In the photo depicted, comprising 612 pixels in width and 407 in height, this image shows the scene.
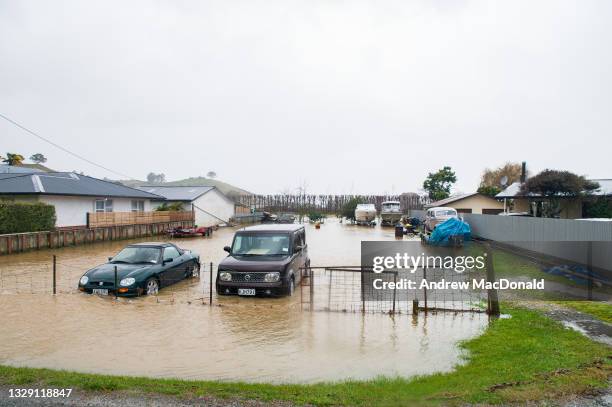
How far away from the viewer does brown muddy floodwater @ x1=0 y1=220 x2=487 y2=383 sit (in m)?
6.59

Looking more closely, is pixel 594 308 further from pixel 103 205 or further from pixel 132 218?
pixel 103 205

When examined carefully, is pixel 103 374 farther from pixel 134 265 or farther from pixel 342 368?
pixel 134 265

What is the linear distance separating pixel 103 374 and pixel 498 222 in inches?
862

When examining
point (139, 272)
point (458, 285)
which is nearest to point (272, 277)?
point (139, 272)

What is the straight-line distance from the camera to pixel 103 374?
617 cm

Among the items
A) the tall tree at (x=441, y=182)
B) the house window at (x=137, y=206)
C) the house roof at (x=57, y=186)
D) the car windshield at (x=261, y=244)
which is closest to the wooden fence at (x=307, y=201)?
the tall tree at (x=441, y=182)

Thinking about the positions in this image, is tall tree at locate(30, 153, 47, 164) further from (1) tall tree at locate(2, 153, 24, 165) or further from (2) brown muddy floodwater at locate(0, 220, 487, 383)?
(2) brown muddy floodwater at locate(0, 220, 487, 383)

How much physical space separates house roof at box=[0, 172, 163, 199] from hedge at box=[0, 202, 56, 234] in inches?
83.0

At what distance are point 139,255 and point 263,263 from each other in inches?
151

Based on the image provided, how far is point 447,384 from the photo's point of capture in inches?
219

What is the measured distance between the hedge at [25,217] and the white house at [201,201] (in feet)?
53.7

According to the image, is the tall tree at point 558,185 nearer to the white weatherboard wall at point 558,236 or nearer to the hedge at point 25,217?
the white weatherboard wall at point 558,236

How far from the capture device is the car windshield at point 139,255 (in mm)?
12398

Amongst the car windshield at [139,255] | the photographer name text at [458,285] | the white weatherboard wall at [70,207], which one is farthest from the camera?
the white weatherboard wall at [70,207]
